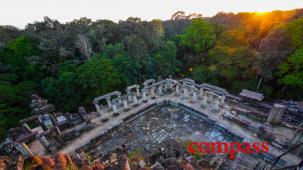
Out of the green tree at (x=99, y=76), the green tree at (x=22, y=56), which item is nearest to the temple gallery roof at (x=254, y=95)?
the green tree at (x=99, y=76)

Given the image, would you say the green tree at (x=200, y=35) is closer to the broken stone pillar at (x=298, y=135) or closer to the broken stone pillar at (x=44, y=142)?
the broken stone pillar at (x=298, y=135)

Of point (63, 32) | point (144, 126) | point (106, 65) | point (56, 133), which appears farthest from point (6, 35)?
point (144, 126)

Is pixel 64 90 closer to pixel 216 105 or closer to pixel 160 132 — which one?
pixel 160 132

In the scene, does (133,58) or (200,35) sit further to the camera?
(200,35)

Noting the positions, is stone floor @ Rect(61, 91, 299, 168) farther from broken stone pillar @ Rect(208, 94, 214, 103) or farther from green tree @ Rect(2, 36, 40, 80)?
green tree @ Rect(2, 36, 40, 80)

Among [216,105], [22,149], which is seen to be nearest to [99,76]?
[22,149]

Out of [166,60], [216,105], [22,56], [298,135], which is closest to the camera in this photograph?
[298,135]

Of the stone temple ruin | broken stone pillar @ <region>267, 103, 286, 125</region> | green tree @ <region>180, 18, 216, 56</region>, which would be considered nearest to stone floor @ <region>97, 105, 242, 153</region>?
the stone temple ruin
